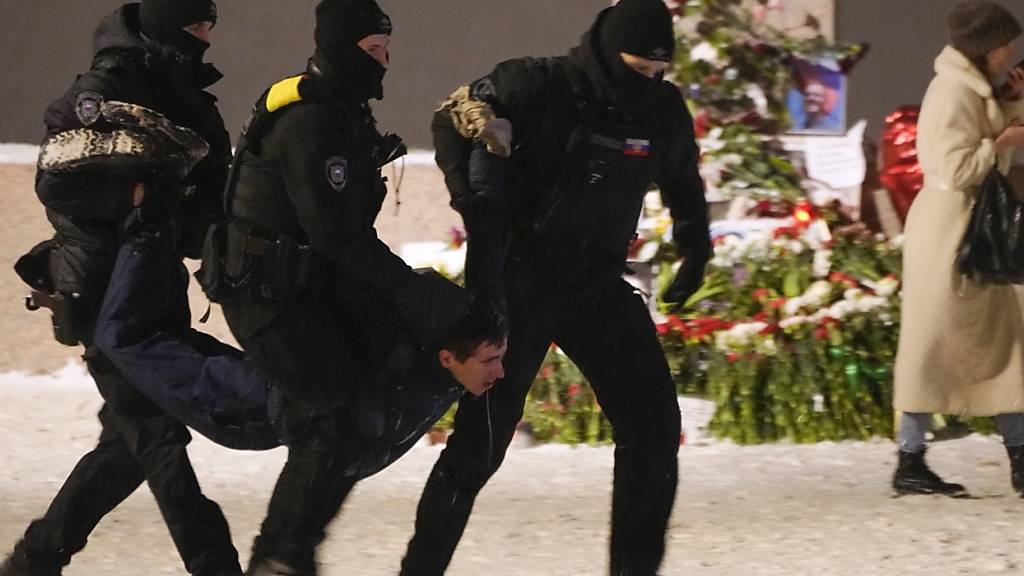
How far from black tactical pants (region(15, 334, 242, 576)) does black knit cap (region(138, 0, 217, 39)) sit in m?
0.86

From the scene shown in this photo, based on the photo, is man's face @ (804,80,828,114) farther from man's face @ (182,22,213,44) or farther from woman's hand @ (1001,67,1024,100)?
man's face @ (182,22,213,44)

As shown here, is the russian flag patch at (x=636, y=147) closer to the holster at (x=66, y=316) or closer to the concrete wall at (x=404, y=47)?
the holster at (x=66, y=316)

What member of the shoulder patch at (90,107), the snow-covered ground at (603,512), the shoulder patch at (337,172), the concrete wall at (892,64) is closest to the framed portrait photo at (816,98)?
the concrete wall at (892,64)

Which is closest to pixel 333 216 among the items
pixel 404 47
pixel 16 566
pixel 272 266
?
pixel 272 266

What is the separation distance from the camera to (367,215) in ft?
13.2

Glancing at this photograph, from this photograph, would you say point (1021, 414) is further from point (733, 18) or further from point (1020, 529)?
point (733, 18)

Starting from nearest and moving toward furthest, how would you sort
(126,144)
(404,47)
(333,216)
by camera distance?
(333,216), (126,144), (404,47)

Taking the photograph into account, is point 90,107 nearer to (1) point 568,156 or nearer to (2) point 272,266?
(2) point 272,266

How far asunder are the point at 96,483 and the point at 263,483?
2404mm

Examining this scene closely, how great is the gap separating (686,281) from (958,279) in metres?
1.91

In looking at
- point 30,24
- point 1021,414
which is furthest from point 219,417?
point 30,24

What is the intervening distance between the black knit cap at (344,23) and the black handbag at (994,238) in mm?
2919

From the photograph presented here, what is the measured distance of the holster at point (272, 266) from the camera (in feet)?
13.2

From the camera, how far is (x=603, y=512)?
635 cm
